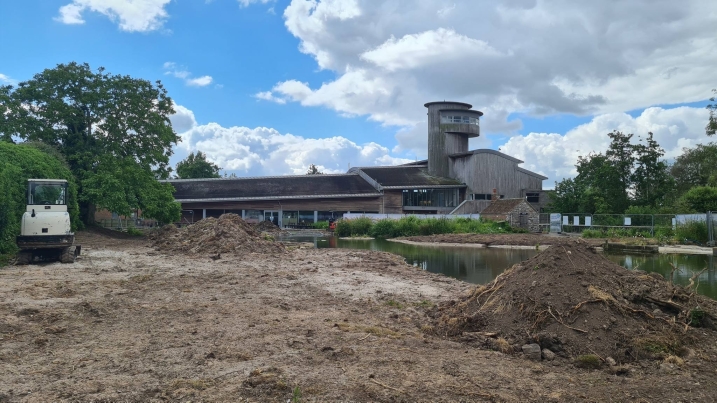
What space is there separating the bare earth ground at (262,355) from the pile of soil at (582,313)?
401 millimetres

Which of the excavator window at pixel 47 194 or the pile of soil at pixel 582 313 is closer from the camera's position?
the pile of soil at pixel 582 313

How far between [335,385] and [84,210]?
33455 millimetres

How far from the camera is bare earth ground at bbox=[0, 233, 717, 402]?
5.68 meters

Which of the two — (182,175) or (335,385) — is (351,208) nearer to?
(182,175)

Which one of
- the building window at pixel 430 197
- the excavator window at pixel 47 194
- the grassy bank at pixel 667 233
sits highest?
the building window at pixel 430 197

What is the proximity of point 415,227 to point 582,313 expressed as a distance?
3728 cm

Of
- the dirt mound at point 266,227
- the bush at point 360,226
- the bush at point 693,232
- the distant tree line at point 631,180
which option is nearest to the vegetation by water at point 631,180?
the distant tree line at point 631,180

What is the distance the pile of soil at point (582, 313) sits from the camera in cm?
733

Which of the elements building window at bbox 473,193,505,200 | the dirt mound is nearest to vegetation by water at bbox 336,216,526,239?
the dirt mound

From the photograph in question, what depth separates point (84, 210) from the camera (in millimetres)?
33938

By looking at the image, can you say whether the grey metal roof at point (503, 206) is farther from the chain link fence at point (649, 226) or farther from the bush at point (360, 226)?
the bush at point (360, 226)

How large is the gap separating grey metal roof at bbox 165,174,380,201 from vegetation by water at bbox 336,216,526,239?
7981mm

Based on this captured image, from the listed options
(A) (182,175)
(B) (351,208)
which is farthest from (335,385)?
(A) (182,175)

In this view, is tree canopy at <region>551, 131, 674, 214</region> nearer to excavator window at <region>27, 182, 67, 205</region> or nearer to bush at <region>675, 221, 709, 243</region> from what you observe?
bush at <region>675, 221, 709, 243</region>
